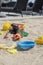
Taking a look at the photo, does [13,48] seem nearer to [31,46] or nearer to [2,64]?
[31,46]

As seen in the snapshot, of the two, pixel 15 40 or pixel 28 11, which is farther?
pixel 28 11

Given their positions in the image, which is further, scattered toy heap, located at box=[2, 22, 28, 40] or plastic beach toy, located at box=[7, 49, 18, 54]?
scattered toy heap, located at box=[2, 22, 28, 40]

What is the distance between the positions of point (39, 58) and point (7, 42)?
114 centimetres

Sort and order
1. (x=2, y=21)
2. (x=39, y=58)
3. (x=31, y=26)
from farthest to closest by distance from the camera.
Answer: (x=2, y=21)
(x=31, y=26)
(x=39, y=58)

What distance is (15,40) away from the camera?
Answer: 5207 millimetres

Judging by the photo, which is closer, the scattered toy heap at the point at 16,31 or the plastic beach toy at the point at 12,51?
the plastic beach toy at the point at 12,51

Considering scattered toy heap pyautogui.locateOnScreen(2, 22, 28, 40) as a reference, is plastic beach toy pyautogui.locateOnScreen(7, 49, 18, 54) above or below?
above

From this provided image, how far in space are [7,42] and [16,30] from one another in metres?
0.95

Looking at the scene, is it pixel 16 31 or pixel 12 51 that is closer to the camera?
pixel 12 51

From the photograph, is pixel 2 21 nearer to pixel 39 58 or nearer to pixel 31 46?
pixel 31 46

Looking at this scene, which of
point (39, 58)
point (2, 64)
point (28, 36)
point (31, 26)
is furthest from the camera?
point (31, 26)

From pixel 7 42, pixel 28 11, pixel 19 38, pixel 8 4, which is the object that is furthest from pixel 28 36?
pixel 8 4

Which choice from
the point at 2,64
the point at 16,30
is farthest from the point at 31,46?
the point at 16,30

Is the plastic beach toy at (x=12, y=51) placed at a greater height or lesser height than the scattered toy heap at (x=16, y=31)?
greater
